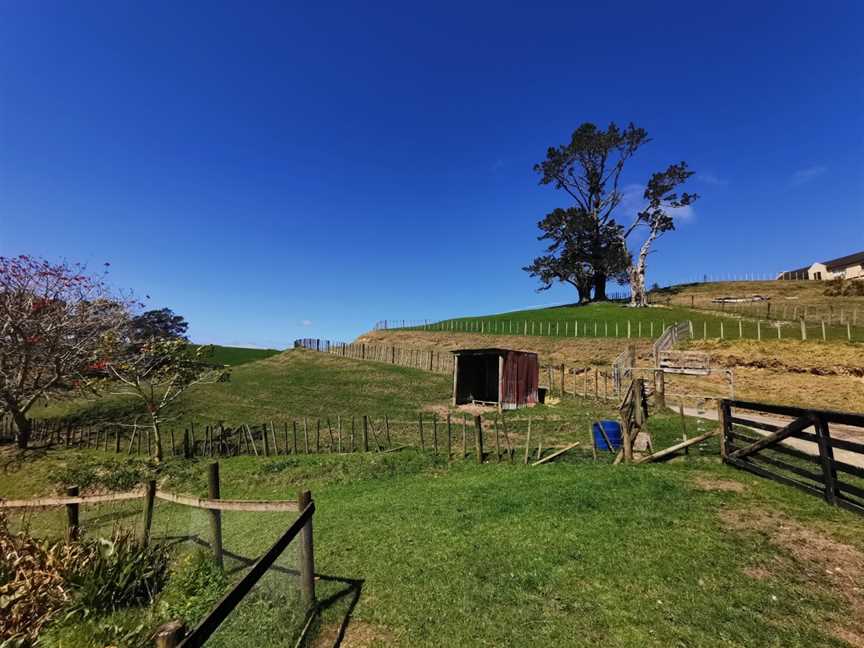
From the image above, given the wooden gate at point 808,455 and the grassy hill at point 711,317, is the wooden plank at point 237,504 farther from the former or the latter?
the grassy hill at point 711,317

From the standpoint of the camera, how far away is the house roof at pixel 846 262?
6060 centimetres

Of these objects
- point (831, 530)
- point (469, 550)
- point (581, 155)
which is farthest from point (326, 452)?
point (581, 155)

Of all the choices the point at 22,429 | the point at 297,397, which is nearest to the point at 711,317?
the point at 297,397

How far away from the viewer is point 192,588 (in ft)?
16.9

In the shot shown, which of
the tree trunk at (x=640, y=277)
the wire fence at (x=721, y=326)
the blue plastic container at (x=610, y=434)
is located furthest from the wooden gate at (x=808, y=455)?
the tree trunk at (x=640, y=277)

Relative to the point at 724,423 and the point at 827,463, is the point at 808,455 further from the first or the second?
the point at 827,463

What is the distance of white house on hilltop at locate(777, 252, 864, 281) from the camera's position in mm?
59469

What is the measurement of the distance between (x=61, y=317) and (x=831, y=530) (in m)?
26.0

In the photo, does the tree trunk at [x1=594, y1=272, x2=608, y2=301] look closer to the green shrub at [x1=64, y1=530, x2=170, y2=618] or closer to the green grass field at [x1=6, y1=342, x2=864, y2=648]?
the green grass field at [x1=6, y1=342, x2=864, y2=648]

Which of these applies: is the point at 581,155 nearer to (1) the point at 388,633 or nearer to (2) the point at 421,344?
(2) the point at 421,344

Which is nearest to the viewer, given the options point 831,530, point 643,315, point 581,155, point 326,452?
Result: point 831,530

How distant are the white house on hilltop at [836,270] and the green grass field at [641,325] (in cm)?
2780

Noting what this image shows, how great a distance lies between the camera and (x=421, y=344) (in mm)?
47500

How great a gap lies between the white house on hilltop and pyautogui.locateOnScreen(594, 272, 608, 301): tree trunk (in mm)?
27889
